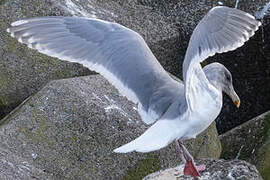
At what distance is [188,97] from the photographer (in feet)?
15.6

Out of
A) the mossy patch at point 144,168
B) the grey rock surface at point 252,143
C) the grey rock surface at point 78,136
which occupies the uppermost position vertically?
the grey rock surface at point 78,136

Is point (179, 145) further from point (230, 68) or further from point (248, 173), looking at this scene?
point (230, 68)

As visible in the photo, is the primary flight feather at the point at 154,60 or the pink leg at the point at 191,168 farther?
the pink leg at the point at 191,168

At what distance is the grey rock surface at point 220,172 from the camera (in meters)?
4.96

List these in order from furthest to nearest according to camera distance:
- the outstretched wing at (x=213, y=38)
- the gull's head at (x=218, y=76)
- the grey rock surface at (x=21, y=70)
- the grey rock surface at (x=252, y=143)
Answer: the grey rock surface at (x=21, y=70) < the grey rock surface at (x=252, y=143) < the gull's head at (x=218, y=76) < the outstretched wing at (x=213, y=38)

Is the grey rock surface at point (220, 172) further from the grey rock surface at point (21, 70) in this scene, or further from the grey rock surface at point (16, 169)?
the grey rock surface at point (21, 70)

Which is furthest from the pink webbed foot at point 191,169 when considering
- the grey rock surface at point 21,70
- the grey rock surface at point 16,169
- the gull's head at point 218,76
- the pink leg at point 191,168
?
the grey rock surface at point 21,70

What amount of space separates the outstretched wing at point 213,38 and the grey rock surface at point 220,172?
0.52m

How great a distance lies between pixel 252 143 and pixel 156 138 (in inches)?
76.9

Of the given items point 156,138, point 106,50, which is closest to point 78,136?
point 106,50

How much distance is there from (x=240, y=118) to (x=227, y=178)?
264cm

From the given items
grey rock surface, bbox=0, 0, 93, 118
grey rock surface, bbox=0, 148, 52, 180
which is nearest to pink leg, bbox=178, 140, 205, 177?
grey rock surface, bbox=0, 148, 52, 180

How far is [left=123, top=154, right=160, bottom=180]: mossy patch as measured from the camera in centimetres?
567

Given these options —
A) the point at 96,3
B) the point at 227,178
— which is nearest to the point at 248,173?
the point at 227,178
